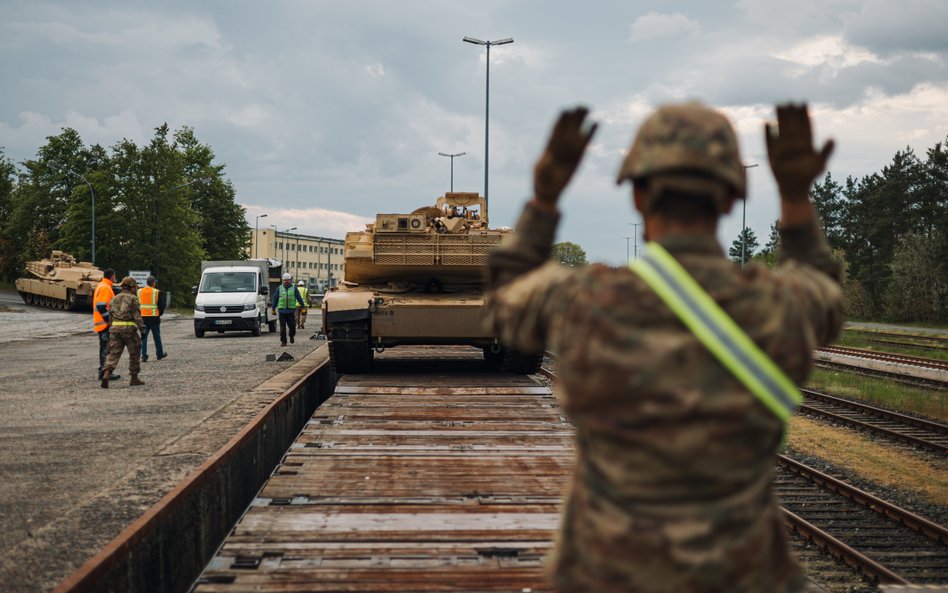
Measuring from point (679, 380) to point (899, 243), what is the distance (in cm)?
6872

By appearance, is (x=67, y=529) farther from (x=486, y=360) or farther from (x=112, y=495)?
(x=486, y=360)

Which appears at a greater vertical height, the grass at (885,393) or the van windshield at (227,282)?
the van windshield at (227,282)

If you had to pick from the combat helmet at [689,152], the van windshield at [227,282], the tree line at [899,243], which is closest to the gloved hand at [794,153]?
the combat helmet at [689,152]

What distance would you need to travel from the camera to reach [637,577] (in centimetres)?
212

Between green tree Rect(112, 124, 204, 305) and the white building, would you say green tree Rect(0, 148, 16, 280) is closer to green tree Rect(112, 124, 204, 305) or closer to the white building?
green tree Rect(112, 124, 204, 305)

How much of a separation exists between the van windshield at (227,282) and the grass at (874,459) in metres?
18.5

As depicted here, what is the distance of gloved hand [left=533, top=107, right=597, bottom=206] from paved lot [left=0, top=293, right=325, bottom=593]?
13.5ft

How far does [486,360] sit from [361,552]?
11.1 m

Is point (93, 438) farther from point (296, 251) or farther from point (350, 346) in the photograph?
point (296, 251)

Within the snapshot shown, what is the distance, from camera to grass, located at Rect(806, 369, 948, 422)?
16.2 m

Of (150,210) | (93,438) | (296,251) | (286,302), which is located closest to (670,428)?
(93,438)

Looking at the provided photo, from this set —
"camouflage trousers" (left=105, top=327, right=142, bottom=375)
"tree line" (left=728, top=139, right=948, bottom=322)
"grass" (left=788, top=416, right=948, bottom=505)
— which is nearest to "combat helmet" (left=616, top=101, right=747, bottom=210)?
"grass" (left=788, top=416, right=948, bottom=505)

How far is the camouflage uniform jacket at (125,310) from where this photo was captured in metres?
14.5

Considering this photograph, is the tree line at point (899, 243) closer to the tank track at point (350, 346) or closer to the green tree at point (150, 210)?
the green tree at point (150, 210)
